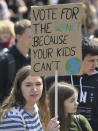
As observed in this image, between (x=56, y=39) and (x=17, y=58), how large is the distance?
253cm

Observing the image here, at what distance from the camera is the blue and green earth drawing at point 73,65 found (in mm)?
4625

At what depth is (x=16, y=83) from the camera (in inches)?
185

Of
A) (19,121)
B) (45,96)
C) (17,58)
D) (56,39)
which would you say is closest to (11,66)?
(17,58)

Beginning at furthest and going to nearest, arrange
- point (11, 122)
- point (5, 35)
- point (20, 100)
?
1. point (5, 35)
2. point (20, 100)
3. point (11, 122)

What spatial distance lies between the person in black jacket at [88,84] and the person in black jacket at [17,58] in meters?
1.37

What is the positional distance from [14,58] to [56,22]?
2526 millimetres

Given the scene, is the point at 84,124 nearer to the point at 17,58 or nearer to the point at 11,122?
the point at 11,122

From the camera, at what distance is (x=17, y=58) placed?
23.5 feet

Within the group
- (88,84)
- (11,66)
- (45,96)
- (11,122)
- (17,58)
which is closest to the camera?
(11,122)

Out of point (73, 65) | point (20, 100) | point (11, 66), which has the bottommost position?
point (11, 66)

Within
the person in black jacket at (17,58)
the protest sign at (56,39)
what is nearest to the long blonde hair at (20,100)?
the protest sign at (56,39)

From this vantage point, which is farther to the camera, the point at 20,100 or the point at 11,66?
the point at 11,66

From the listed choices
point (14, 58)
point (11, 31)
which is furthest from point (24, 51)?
point (11, 31)

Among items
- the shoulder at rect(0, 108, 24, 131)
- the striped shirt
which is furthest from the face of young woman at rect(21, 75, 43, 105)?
the shoulder at rect(0, 108, 24, 131)
